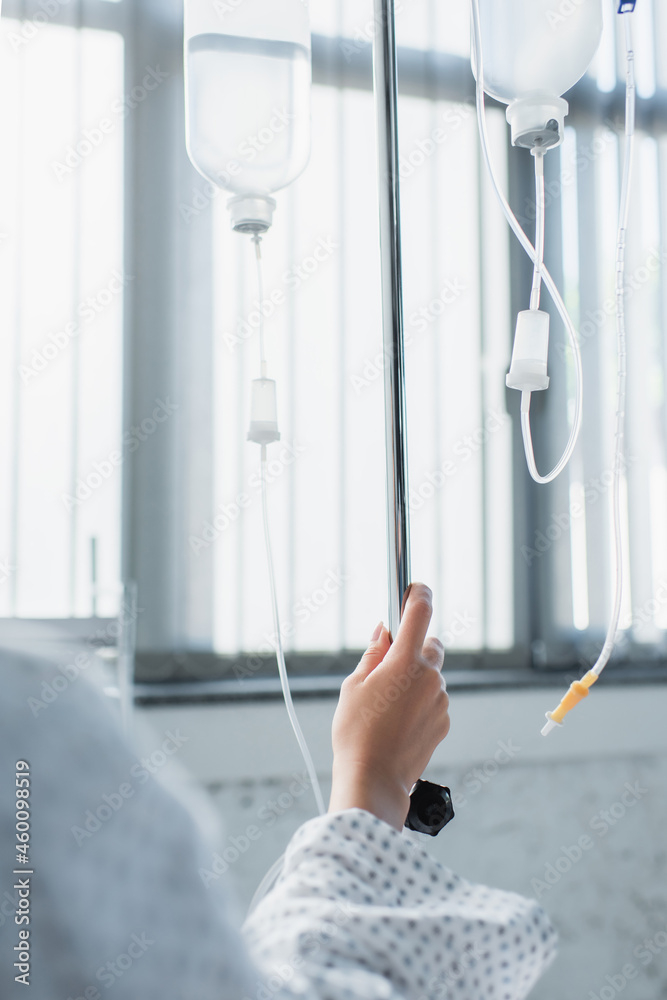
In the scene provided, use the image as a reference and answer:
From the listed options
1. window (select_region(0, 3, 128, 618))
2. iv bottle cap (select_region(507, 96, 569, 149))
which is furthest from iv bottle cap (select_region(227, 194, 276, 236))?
window (select_region(0, 3, 128, 618))

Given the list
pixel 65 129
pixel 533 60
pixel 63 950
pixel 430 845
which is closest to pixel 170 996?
pixel 63 950

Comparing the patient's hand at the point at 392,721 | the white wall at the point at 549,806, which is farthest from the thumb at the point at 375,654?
the white wall at the point at 549,806

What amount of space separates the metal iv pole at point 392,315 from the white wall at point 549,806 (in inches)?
32.6

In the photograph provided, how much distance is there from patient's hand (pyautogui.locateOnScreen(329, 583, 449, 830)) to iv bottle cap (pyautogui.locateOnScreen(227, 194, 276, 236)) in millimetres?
337

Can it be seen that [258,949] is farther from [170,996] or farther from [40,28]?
[40,28]

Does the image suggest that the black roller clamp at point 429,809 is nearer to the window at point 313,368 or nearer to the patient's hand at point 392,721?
the patient's hand at point 392,721

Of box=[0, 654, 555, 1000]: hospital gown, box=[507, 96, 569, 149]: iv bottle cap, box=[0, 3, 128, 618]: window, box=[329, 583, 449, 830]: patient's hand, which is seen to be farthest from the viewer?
box=[0, 3, 128, 618]: window

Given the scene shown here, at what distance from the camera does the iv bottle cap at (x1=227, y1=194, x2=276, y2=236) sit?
0.74 m

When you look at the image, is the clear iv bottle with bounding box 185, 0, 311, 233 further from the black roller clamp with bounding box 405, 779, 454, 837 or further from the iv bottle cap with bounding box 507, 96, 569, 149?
the black roller clamp with bounding box 405, 779, 454, 837

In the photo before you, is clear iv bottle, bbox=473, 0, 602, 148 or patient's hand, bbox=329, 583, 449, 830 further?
clear iv bottle, bbox=473, 0, 602, 148

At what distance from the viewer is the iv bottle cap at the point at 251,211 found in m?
0.74

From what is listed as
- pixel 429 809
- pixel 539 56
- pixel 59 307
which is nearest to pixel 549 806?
pixel 429 809

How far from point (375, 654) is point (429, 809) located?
118 mm

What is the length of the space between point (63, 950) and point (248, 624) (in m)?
1.19
